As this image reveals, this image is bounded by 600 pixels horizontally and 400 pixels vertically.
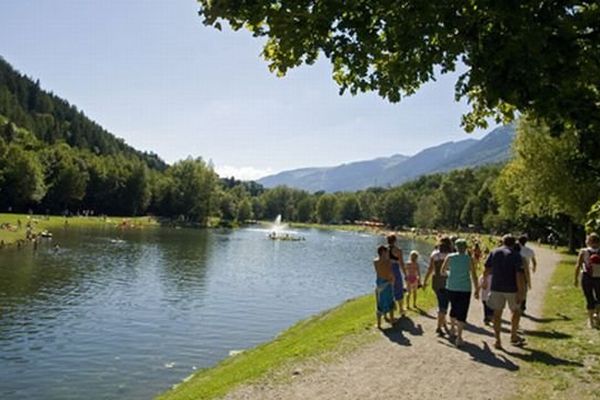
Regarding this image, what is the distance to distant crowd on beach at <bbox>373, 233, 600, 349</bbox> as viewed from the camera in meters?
14.9

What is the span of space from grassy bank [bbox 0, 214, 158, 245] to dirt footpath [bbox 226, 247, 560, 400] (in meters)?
55.6

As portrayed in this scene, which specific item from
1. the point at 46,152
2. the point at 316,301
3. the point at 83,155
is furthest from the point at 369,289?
the point at 83,155

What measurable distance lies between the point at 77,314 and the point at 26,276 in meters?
13.3

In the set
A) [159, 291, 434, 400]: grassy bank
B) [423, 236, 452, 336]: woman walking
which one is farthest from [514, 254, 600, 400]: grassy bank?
[159, 291, 434, 400]: grassy bank

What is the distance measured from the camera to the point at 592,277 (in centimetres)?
1753

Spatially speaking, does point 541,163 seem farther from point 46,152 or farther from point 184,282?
point 46,152

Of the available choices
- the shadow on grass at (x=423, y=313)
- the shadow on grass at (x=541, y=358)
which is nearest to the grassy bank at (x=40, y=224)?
the shadow on grass at (x=423, y=313)

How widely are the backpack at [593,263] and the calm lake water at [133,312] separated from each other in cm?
1336

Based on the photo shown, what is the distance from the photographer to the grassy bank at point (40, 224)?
67.8 m

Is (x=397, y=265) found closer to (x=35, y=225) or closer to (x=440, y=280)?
(x=440, y=280)

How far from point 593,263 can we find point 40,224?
9287 centimetres

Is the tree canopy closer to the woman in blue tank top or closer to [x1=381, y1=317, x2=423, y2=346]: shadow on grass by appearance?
the woman in blue tank top

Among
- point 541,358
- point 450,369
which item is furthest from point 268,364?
point 541,358

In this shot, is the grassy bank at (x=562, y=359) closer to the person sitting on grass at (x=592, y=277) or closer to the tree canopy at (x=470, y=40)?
the person sitting on grass at (x=592, y=277)
